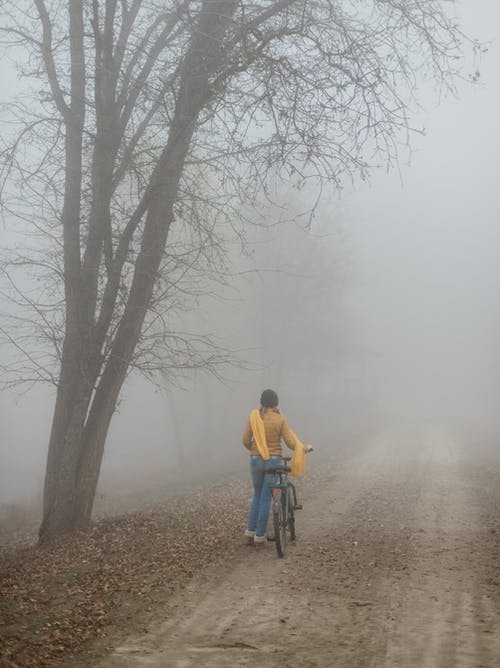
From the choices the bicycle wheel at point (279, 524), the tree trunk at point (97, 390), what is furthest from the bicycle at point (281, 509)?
the tree trunk at point (97, 390)

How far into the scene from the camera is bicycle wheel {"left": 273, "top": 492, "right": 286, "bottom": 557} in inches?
337

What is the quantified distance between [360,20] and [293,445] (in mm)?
6130

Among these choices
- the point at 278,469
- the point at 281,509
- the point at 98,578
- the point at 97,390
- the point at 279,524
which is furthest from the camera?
the point at 97,390

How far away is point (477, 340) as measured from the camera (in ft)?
383

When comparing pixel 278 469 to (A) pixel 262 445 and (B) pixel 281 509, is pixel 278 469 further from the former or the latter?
(B) pixel 281 509

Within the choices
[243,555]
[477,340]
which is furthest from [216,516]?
[477,340]

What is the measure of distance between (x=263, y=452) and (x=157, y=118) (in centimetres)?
595

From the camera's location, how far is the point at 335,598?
6898mm

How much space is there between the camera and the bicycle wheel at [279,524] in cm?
857

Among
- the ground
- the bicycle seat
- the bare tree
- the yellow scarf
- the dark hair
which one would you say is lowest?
the ground

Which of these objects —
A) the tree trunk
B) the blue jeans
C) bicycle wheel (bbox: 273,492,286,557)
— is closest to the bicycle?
bicycle wheel (bbox: 273,492,286,557)

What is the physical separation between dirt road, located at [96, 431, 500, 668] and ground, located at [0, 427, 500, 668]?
1cm

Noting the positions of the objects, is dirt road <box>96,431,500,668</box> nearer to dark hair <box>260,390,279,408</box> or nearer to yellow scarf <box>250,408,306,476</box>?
yellow scarf <box>250,408,306,476</box>

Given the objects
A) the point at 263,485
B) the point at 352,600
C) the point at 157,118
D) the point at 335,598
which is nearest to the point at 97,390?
the point at 263,485
